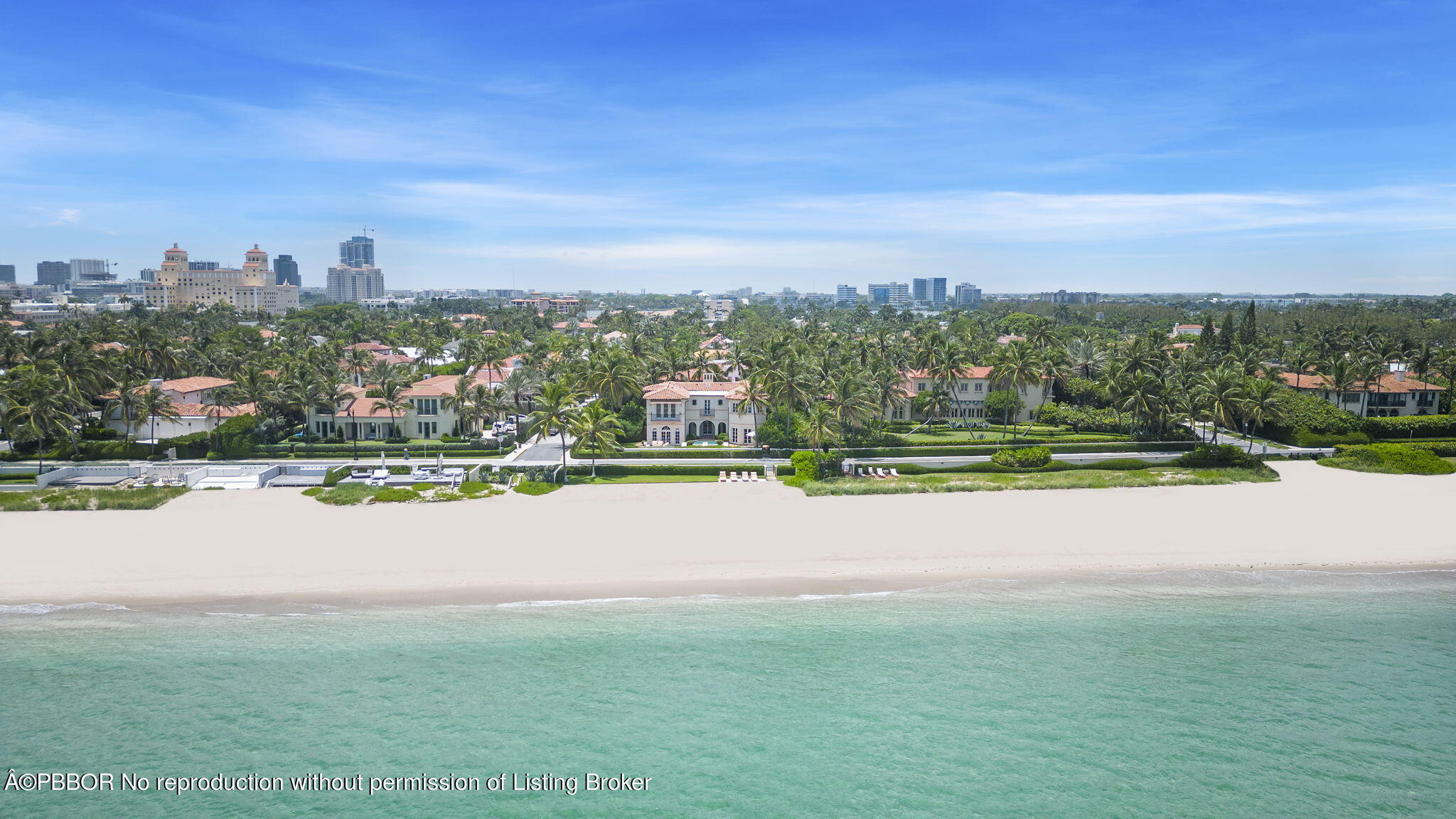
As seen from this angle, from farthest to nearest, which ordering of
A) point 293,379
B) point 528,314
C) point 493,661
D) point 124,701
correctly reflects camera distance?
point 528,314 → point 293,379 → point 493,661 → point 124,701

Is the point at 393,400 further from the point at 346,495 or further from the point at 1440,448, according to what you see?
the point at 1440,448

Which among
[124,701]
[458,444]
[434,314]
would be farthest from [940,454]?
[434,314]

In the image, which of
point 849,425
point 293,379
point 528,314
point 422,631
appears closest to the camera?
point 422,631

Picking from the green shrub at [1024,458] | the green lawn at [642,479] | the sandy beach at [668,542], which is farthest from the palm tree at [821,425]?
the green shrub at [1024,458]

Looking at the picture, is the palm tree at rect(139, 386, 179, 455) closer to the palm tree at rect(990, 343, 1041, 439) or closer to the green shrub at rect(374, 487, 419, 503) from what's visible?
the green shrub at rect(374, 487, 419, 503)

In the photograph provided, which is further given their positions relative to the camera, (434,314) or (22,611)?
(434,314)

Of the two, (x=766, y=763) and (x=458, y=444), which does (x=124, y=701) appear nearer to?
(x=766, y=763)

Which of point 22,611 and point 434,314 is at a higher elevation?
point 434,314

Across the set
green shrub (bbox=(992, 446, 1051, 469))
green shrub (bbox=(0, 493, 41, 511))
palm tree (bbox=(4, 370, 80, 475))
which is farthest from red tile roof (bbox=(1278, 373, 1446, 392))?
palm tree (bbox=(4, 370, 80, 475))
